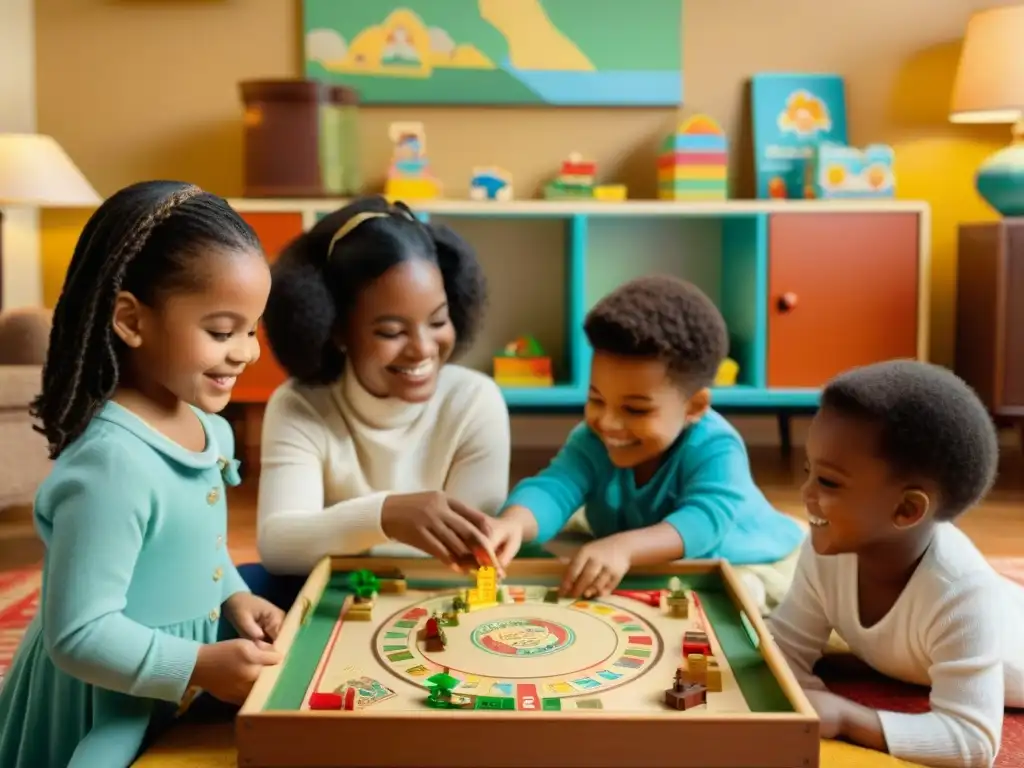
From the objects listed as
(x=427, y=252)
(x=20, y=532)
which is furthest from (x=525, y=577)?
(x=20, y=532)

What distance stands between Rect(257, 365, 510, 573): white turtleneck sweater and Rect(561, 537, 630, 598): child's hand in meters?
0.31

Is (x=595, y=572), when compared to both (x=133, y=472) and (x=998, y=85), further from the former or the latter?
(x=998, y=85)

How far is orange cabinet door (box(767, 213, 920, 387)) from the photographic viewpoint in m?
2.96

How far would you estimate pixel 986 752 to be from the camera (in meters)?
1.00

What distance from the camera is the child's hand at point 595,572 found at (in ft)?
3.67

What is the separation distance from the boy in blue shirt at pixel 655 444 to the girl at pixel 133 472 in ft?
1.51

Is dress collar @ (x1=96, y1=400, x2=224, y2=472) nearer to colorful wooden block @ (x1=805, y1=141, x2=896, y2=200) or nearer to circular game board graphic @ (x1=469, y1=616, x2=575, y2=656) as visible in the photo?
circular game board graphic @ (x1=469, y1=616, x2=575, y2=656)

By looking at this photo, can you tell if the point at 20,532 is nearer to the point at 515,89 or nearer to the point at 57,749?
the point at 57,749

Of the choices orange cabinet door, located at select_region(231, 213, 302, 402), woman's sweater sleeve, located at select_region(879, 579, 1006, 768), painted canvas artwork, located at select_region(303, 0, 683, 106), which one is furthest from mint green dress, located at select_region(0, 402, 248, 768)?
painted canvas artwork, located at select_region(303, 0, 683, 106)

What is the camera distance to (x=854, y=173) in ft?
9.95

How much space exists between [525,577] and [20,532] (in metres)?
1.59

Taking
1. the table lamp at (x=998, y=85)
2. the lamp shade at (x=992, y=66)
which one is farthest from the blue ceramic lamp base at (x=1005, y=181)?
the lamp shade at (x=992, y=66)

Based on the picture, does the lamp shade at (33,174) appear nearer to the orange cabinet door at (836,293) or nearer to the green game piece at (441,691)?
the orange cabinet door at (836,293)

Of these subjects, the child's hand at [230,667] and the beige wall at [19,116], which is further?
the beige wall at [19,116]
